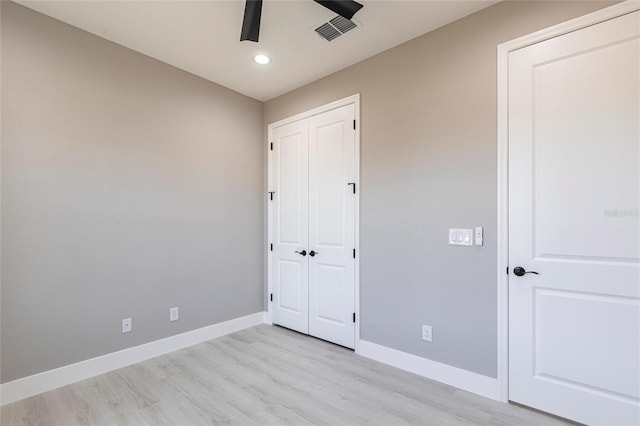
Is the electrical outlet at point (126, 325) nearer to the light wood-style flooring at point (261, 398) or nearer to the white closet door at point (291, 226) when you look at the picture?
the light wood-style flooring at point (261, 398)

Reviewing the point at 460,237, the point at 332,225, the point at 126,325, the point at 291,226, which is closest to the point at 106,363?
the point at 126,325

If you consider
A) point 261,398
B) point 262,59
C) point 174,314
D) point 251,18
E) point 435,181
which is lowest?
point 261,398

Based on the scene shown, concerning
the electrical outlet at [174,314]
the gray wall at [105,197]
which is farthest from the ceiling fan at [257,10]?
the electrical outlet at [174,314]

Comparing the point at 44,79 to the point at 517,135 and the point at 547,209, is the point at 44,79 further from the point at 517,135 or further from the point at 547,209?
the point at 547,209

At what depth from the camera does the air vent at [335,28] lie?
7.69 ft

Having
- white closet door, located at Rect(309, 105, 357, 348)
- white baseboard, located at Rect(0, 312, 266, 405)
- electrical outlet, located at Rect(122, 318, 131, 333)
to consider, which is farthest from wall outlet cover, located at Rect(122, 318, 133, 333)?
white closet door, located at Rect(309, 105, 357, 348)

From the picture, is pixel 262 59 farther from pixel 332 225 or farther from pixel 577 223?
pixel 577 223

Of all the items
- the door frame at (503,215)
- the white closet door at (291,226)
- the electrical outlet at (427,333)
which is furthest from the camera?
the white closet door at (291,226)

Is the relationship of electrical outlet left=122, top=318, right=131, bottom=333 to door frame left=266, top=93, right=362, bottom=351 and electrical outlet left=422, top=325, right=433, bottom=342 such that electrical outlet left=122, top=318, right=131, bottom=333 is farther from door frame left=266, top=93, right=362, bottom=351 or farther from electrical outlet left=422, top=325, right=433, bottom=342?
electrical outlet left=422, top=325, right=433, bottom=342

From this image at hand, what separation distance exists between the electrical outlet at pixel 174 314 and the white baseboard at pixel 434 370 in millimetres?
1863

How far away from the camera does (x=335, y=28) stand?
2.44 meters

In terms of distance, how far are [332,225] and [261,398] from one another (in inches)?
67.0

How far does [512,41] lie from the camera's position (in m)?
2.11

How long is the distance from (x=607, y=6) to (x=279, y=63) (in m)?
2.48
